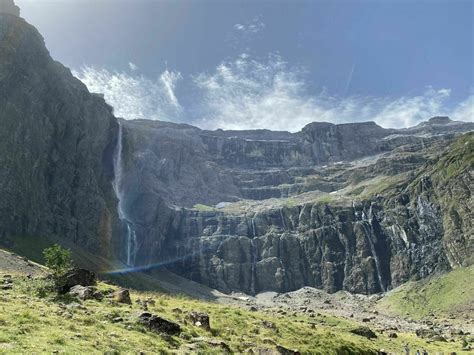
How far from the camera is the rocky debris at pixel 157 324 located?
26545 mm

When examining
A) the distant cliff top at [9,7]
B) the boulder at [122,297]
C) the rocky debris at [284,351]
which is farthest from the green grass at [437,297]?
the distant cliff top at [9,7]

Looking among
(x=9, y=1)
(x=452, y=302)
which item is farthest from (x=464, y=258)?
(x=9, y=1)

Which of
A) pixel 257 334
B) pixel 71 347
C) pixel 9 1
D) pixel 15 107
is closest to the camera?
pixel 71 347

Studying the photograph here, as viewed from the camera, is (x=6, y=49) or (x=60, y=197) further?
(x=60, y=197)

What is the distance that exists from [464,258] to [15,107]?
187m

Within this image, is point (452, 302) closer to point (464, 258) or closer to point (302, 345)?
point (464, 258)

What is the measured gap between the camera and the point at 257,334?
35.3 metres

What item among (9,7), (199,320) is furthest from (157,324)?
(9,7)

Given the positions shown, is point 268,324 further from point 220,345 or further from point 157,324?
point 157,324

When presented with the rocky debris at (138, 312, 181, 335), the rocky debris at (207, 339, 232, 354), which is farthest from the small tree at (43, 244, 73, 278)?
the rocky debris at (207, 339, 232, 354)

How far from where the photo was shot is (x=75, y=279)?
35875mm

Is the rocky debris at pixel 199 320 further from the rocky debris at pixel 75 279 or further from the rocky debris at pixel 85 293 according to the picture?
the rocky debris at pixel 75 279

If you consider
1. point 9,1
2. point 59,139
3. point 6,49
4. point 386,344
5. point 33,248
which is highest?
point 9,1

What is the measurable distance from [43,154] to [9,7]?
69189 millimetres
